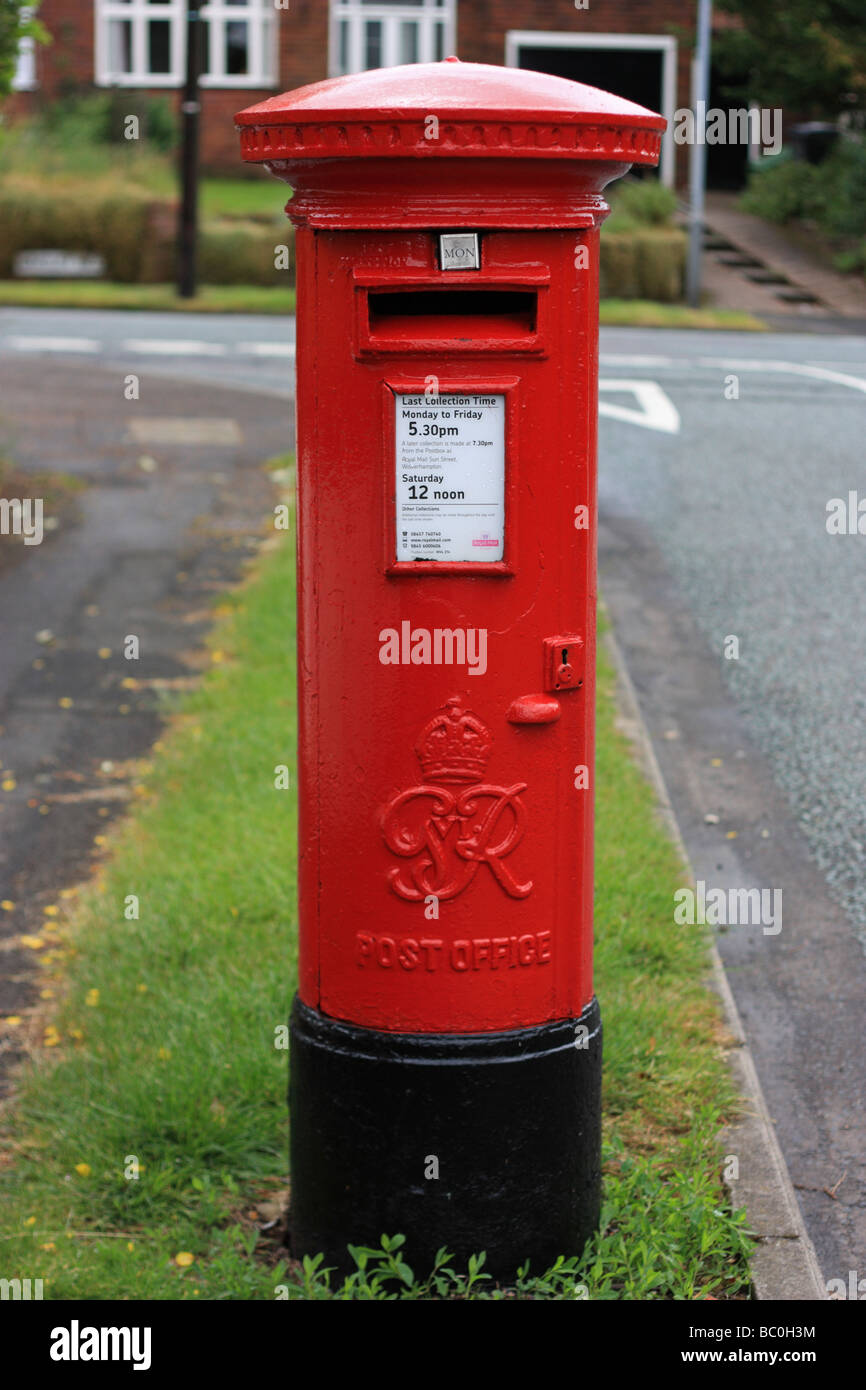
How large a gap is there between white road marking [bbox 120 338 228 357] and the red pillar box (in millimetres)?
14096

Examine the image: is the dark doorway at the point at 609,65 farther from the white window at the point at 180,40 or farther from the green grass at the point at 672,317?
the green grass at the point at 672,317

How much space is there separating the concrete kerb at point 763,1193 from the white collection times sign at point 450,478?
146 centimetres

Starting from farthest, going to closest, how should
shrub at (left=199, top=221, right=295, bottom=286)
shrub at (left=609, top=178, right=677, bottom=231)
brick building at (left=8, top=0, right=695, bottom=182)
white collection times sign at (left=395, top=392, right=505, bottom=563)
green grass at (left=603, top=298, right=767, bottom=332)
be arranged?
brick building at (left=8, top=0, right=695, bottom=182), shrub at (left=609, top=178, right=677, bottom=231), shrub at (left=199, top=221, right=295, bottom=286), green grass at (left=603, top=298, right=767, bottom=332), white collection times sign at (left=395, top=392, right=505, bottom=563)

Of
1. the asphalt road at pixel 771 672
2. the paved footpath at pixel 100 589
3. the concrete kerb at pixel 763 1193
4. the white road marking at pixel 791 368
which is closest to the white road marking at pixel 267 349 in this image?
the asphalt road at pixel 771 672

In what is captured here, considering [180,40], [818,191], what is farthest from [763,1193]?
[180,40]

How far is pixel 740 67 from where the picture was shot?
2806 cm

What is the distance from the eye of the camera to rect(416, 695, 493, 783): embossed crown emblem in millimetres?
3125

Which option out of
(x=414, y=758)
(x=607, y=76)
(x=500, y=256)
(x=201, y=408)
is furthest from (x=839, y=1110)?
(x=607, y=76)

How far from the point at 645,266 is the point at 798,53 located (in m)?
5.52

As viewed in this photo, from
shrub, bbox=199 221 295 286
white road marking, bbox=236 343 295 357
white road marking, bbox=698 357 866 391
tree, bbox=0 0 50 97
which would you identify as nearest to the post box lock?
tree, bbox=0 0 50 97

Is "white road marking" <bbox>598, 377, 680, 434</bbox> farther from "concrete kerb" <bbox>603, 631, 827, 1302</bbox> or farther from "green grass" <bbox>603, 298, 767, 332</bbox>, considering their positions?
"concrete kerb" <bbox>603, 631, 827, 1302</bbox>

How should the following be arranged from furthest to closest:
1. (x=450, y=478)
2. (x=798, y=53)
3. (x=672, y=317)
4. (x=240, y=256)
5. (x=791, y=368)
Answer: (x=798, y=53)
(x=240, y=256)
(x=672, y=317)
(x=791, y=368)
(x=450, y=478)

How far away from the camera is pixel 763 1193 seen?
3.57 m

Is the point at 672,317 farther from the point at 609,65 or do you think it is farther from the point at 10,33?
the point at 10,33
